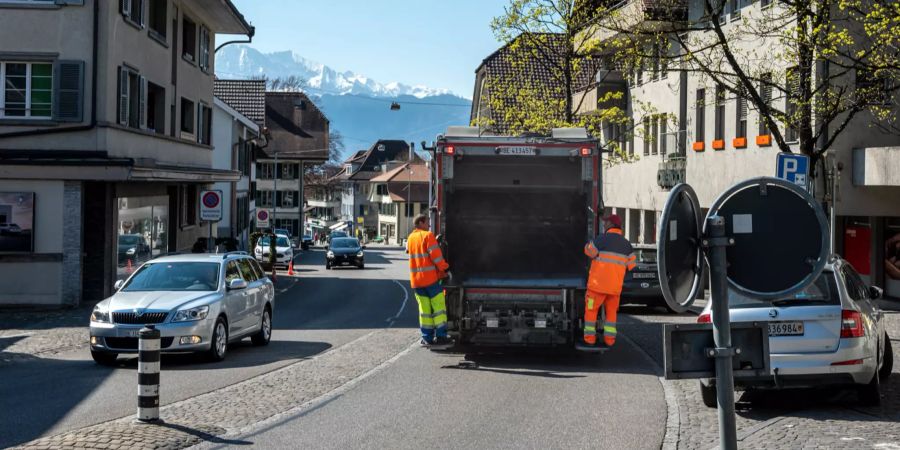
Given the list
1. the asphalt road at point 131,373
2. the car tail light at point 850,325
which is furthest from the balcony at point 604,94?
the car tail light at point 850,325

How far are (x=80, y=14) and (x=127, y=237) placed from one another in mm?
5800

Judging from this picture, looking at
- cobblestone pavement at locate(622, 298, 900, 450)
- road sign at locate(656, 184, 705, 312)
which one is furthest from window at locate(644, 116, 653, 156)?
road sign at locate(656, 184, 705, 312)

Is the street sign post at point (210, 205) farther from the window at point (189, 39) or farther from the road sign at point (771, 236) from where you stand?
the road sign at point (771, 236)

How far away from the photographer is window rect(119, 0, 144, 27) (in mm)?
26303

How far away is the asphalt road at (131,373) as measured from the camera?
10367mm

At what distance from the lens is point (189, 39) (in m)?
35.8

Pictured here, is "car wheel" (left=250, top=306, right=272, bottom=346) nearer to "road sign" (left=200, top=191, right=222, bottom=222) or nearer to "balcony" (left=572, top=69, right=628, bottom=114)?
"road sign" (left=200, top=191, right=222, bottom=222)

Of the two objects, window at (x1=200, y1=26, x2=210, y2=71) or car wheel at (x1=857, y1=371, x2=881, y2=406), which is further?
window at (x1=200, y1=26, x2=210, y2=71)

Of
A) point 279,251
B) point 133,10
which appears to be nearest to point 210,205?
point 133,10

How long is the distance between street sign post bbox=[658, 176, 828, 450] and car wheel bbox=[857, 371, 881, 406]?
6333mm

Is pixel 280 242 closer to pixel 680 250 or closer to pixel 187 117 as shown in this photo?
pixel 187 117

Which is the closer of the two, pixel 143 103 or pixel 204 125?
pixel 143 103

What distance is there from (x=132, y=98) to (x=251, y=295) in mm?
12520

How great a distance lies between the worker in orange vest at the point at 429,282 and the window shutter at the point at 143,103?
16.0m
